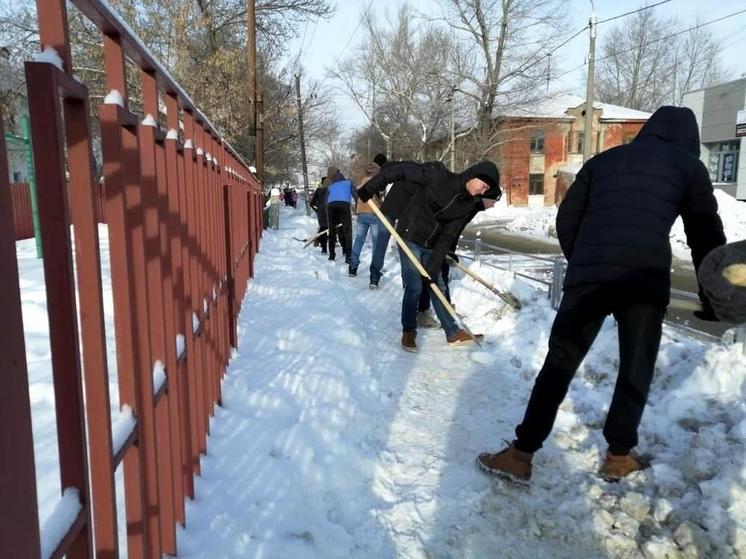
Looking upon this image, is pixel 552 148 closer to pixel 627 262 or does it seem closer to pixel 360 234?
pixel 360 234

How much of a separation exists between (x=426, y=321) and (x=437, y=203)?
4.79ft

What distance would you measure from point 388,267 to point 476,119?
90.3ft

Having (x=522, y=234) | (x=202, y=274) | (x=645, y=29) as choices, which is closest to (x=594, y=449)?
(x=202, y=274)

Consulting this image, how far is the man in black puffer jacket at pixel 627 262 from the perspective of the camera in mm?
2764

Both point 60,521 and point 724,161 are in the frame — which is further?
point 724,161

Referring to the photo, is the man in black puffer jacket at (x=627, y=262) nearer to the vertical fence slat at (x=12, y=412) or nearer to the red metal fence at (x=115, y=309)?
the red metal fence at (x=115, y=309)

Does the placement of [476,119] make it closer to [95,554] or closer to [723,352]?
[723,352]

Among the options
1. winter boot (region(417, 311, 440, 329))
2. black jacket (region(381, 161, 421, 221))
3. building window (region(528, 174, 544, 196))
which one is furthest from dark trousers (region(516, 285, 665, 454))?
building window (region(528, 174, 544, 196))

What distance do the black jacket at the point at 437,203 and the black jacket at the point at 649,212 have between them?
6.28 ft

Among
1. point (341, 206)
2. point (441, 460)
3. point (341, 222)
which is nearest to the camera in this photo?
point (441, 460)

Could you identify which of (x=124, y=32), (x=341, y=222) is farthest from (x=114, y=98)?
(x=341, y=222)

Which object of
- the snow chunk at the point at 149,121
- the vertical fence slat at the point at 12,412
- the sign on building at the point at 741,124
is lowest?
the vertical fence slat at the point at 12,412

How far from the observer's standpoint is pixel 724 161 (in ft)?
92.7

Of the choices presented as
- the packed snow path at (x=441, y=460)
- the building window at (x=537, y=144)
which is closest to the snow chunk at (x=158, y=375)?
the packed snow path at (x=441, y=460)
